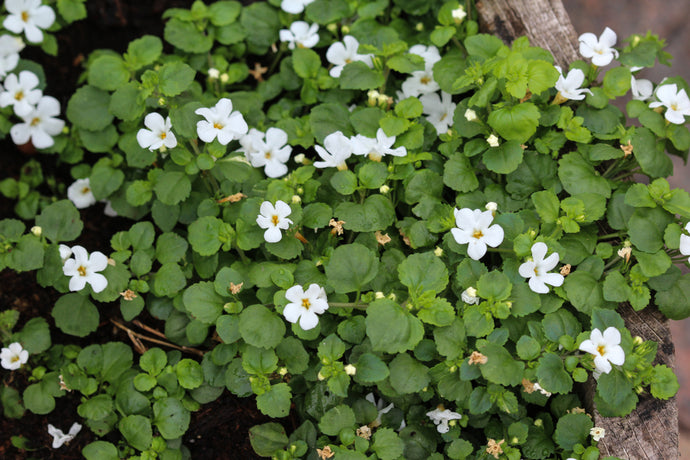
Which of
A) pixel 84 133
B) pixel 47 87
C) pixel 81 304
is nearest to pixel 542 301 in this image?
pixel 81 304

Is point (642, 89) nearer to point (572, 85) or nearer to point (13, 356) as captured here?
point (572, 85)

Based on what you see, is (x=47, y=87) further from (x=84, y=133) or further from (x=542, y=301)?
(x=542, y=301)

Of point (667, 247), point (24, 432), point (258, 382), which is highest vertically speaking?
point (667, 247)

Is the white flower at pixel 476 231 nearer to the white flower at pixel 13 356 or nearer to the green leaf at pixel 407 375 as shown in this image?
the green leaf at pixel 407 375

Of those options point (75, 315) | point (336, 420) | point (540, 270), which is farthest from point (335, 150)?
point (75, 315)

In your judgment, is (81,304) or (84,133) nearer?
(81,304)

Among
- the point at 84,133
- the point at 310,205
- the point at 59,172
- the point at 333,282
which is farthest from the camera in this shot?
the point at 59,172

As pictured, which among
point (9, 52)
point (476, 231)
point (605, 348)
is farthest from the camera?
point (9, 52)
